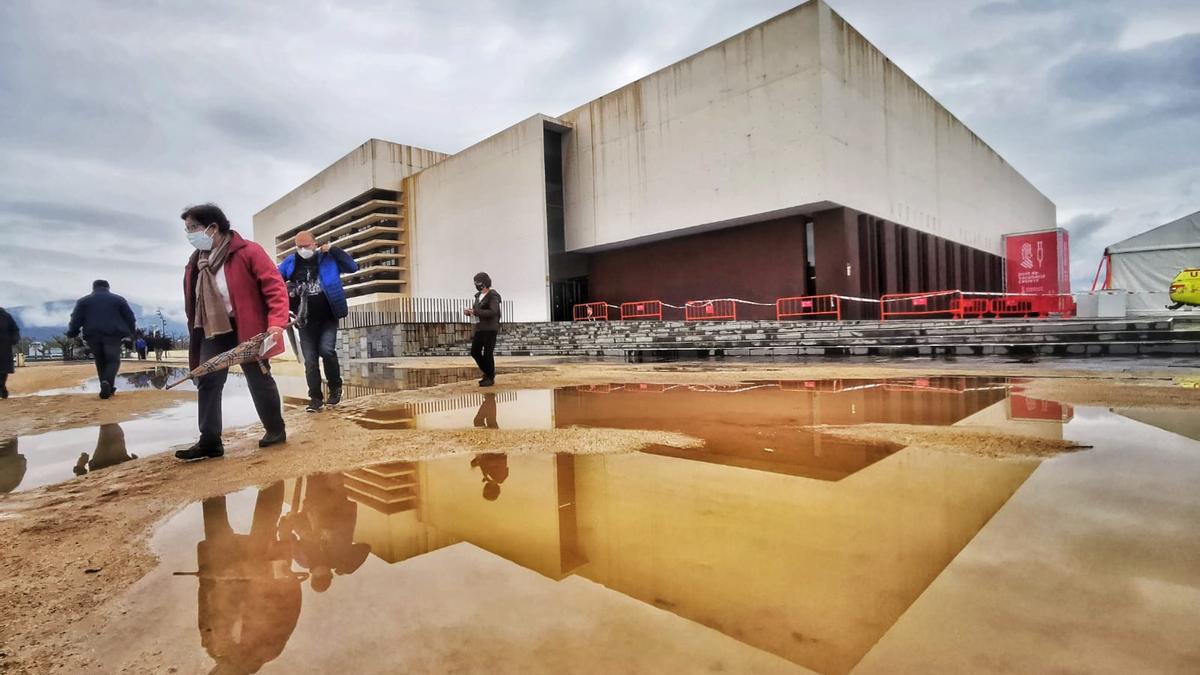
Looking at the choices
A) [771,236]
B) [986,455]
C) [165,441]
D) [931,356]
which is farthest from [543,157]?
[986,455]

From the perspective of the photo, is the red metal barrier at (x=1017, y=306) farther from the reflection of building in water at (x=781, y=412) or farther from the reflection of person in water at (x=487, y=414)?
the reflection of person in water at (x=487, y=414)

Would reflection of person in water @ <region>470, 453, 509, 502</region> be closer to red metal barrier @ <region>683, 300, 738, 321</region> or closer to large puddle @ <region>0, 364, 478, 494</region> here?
large puddle @ <region>0, 364, 478, 494</region>

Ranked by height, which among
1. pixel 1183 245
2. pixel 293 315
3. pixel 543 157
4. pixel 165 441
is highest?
pixel 543 157

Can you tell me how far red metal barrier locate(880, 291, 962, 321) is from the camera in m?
19.2

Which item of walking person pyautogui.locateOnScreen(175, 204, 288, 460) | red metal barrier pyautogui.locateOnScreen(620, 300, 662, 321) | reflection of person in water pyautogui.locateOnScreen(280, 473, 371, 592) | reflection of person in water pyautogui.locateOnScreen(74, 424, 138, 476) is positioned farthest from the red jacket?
red metal barrier pyautogui.locateOnScreen(620, 300, 662, 321)

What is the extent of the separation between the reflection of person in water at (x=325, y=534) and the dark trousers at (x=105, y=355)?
301 inches

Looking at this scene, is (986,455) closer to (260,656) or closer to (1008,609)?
(1008,609)

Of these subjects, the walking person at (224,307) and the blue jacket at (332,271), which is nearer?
the walking person at (224,307)

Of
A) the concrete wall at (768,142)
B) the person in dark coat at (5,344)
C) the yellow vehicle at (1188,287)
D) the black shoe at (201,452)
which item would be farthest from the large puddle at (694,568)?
the concrete wall at (768,142)

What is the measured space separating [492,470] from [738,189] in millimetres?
18872

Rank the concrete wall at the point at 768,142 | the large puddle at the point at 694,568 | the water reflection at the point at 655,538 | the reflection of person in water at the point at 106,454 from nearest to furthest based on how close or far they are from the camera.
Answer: the large puddle at the point at 694,568
the water reflection at the point at 655,538
the reflection of person in water at the point at 106,454
the concrete wall at the point at 768,142

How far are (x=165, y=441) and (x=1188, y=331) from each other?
43.3 feet

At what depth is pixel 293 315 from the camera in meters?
6.06

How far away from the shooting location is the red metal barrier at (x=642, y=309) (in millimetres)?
24259
